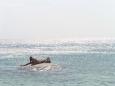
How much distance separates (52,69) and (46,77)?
7738 millimetres

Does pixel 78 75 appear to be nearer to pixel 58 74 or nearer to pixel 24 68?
pixel 58 74

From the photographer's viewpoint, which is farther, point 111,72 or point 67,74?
point 111,72

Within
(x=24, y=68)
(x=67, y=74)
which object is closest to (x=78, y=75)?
(x=67, y=74)

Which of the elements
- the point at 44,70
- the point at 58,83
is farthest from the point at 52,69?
the point at 58,83

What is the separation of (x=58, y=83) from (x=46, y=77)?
215 inches

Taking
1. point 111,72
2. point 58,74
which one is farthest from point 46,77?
point 111,72

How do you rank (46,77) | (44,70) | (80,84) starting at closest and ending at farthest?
(80,84)
(46,77)
(44,70)

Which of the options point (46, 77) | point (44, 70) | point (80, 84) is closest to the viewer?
point (80, 84)

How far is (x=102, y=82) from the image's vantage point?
59969 millimetres

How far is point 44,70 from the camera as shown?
234 ft

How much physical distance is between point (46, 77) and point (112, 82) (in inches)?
350

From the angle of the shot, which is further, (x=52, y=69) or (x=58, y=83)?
(x=52, y=69)

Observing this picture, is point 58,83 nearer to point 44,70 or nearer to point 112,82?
point 112,82

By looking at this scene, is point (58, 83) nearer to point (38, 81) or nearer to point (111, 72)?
point (38, 81)
